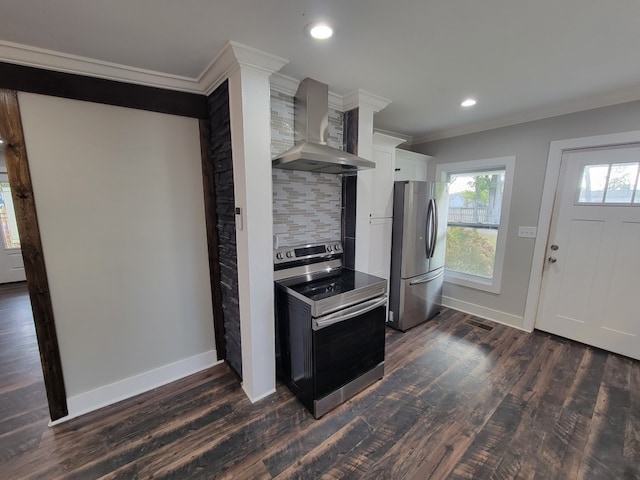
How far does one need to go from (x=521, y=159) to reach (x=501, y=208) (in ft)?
1.89

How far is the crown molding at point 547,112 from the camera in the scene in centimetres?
230

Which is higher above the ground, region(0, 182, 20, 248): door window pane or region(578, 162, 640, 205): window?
region(578, 162, 640, 205): window

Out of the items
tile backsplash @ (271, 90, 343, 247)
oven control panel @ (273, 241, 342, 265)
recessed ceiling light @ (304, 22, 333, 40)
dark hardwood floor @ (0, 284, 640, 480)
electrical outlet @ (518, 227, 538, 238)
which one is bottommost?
dark hardwood floor @ (0, 284, 640, 480)

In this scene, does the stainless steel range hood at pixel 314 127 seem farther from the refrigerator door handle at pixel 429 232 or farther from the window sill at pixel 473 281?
the window sill at pixel 473 281

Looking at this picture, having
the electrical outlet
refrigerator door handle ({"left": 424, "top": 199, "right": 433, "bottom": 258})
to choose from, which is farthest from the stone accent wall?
the electrical outlet

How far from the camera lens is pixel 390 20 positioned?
1.34 metres

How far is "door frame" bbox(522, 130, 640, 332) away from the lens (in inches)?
97.0

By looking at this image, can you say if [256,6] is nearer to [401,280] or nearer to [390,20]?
[390,20]

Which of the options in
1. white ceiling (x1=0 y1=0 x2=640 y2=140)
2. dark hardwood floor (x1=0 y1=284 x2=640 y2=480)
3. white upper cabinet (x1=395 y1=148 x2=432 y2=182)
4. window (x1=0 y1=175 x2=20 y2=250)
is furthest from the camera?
window (x1=0 y1=175 x2=20 y2=250)

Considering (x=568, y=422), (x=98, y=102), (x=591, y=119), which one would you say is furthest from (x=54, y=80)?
(x=591, y=119)

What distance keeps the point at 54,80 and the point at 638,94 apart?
443cm

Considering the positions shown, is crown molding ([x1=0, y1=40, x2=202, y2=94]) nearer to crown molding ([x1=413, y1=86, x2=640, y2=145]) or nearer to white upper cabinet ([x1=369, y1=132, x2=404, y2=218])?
white upper cabinet ([x1=369, y1=132, x2=404, y2=218])

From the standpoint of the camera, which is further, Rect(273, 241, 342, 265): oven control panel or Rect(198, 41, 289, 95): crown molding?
Rect(273, 241, 342, 265): oven control panel

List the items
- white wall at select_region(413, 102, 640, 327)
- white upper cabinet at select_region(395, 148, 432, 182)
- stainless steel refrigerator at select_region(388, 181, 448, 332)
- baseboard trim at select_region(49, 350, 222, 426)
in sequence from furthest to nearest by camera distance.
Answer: white upper cabinet at select_region(395, 148, 432, 182) < stainless steel refrigerator at select_region(388, 181, 448, 332) < white wall at select_region(413, 102, 640, 327) < baseboard trim at select_region(49, 350, 222, 426)
